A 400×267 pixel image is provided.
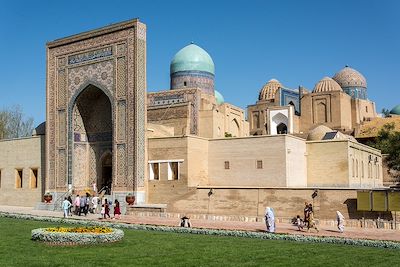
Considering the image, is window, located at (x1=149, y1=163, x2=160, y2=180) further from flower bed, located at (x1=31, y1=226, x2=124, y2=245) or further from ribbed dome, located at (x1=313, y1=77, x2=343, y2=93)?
ribbed dome, located at (x1=313, y1=77, x2=343, y2=93)

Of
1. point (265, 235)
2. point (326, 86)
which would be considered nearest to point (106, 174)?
point (265, 235)

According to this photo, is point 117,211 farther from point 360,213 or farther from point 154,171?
point 360,213

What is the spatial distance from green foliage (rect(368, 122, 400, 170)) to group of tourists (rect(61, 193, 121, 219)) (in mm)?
16744

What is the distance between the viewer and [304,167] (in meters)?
23.6

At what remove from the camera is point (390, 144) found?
30141 mm

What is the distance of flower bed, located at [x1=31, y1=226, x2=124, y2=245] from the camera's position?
1112 centimetres

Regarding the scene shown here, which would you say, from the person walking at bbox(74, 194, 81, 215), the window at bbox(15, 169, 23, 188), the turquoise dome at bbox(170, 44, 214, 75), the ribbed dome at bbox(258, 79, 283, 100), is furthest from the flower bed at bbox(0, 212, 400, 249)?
the ribbed dome at bbox(258, 79, 283, 100)

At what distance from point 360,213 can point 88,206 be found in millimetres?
11394

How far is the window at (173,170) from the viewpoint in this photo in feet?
72.0

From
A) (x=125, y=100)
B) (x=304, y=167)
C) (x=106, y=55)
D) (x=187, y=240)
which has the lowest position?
(x=187, y=240)

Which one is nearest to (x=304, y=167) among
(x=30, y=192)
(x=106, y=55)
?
(x=106, y=55)

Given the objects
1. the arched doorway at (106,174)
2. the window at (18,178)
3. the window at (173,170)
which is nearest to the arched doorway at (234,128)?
the arched doorway at (106,174)

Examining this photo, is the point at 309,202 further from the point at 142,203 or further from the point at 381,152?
the point at 381,152

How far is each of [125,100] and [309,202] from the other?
956cm
